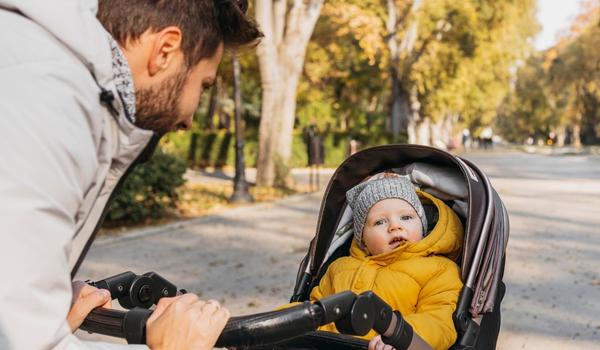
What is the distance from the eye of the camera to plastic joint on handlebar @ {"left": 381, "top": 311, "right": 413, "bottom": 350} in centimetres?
239

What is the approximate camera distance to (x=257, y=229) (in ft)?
36.6

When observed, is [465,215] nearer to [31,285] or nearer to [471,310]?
[471,310]

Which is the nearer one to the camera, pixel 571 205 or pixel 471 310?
pixel 471 310

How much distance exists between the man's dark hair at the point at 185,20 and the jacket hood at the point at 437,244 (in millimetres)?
1758

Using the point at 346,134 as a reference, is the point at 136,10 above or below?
above

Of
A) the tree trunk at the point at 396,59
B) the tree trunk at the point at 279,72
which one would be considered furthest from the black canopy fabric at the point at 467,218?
the tree trunk at the point at 396,59

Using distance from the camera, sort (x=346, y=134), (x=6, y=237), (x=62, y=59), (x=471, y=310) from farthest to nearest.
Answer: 1. (x=346, y=134)
2. (x=471, y=310)
3. (x=62, y=59)
4. (x=6, y=237)

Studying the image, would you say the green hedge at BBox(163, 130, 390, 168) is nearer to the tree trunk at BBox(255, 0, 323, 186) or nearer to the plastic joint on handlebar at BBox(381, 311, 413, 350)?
the tree trunk at BBox(255, 0, 323, 186)

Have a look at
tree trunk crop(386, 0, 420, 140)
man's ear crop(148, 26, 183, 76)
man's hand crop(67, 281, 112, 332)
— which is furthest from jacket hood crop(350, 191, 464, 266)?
tree trunk crop(386, 0, 420, 140)

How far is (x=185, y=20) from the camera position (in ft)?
5.38

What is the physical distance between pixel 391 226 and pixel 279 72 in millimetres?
13525

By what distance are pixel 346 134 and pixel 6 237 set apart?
3001 cm

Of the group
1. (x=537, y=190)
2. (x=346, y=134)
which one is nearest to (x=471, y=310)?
(x=537, y=190)

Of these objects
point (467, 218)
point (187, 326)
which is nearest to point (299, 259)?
point (467, 218)
